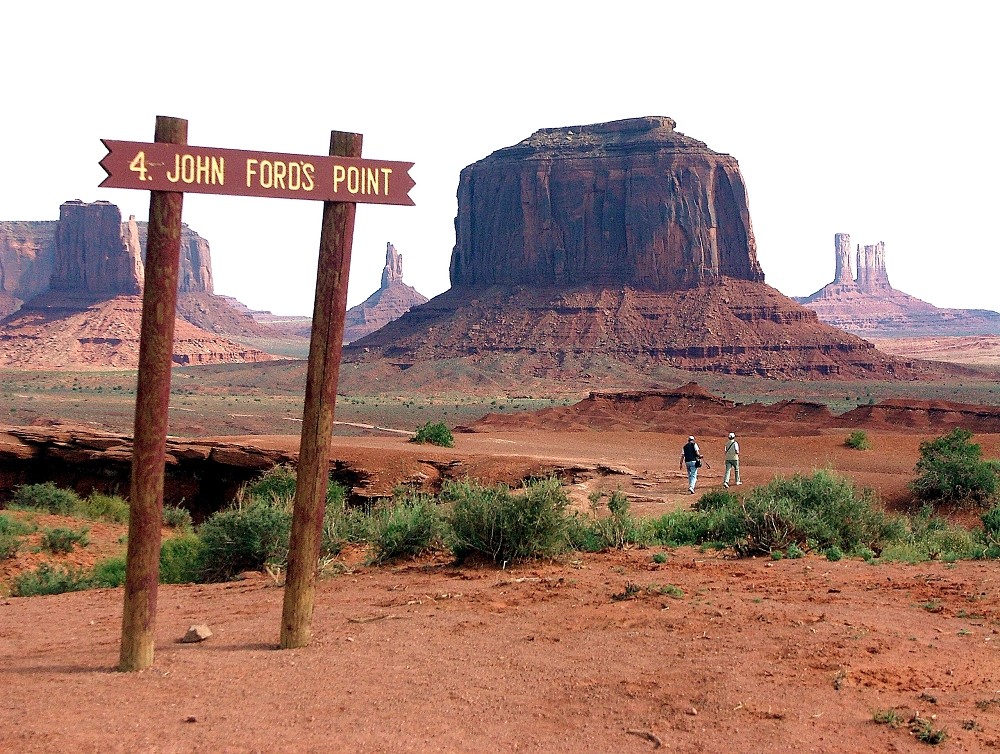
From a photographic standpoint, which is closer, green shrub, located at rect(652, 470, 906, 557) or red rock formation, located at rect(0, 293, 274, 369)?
green shrub, located at rect(652, 470, 906, 557)

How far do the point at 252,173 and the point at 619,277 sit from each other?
89535 mm

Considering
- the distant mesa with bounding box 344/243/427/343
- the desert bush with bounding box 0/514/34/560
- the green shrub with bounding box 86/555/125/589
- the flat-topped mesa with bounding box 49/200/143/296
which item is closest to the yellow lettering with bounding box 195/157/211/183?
the green shrub with bounding box 86/555/125/589

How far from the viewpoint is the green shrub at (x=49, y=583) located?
13172 mm

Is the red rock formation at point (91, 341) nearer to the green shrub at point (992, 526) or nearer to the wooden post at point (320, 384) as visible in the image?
the green shrub at point (992, 526)

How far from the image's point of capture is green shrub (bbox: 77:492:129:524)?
20.8 m

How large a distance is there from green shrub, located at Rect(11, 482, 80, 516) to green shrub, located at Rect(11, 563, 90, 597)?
22.3ft

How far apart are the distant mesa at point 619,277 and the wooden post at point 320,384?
76710 mm

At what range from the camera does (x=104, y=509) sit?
2142cm

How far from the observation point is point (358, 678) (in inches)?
293

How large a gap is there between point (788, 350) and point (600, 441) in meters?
56.4

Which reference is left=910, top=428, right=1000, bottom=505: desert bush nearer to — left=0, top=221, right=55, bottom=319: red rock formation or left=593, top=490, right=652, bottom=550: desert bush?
left=593, top=490, right=652, bottom=550: desert bush

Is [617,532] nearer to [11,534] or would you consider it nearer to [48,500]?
[11,534]

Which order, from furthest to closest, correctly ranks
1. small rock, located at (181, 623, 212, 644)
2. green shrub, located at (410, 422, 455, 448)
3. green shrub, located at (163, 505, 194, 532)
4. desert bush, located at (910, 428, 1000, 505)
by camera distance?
green shrub, located at (410, 422, 455, 448), green shrub, located at (163, 505, 194, 532), desert bush, located at (910, 428, 1000, 505), small rock, located at (181, 623, 212, 644)

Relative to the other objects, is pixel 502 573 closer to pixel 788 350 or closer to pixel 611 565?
pixel 611 565
